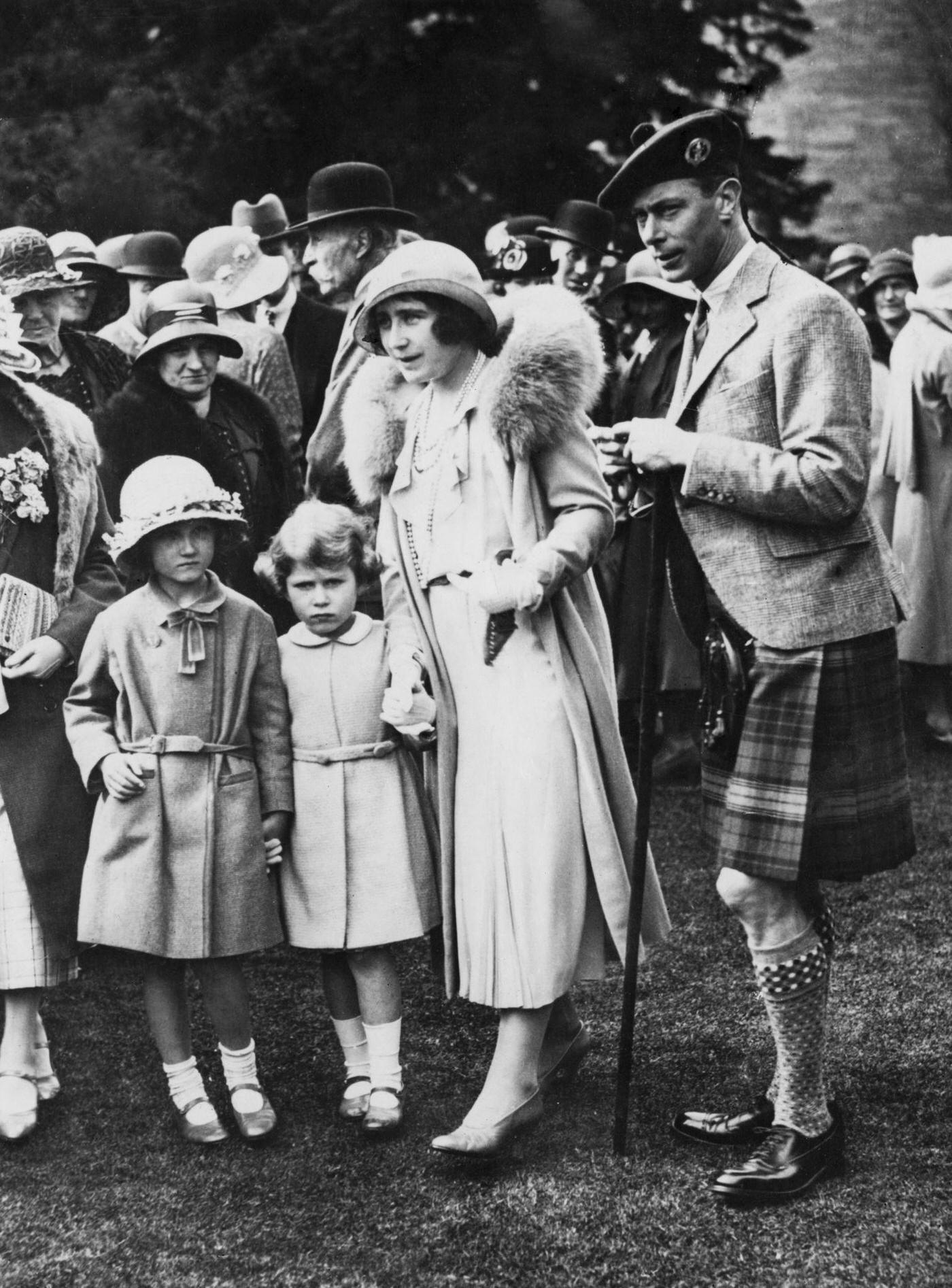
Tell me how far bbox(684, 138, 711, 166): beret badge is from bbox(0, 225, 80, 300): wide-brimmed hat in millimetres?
2436

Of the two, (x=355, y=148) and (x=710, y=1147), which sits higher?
(x=355, y=148)

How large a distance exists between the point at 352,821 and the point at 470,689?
1.54 feet

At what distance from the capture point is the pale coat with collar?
3.67 metres

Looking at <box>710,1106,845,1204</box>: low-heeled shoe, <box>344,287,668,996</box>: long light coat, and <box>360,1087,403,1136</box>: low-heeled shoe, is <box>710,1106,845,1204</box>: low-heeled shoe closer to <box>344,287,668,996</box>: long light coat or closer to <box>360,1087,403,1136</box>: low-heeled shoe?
<box>344,287,668,996</box>: long light coat

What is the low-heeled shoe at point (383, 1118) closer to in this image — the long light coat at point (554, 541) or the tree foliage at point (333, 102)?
the long light coat at point (554, 541)

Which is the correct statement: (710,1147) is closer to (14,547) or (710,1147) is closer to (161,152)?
(14,547)

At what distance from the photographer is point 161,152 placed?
32.3 feet

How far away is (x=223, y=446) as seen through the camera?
5.18 m

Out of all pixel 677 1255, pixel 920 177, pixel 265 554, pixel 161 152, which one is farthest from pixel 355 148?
pixel 677 1255

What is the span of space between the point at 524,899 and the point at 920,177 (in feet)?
27.2

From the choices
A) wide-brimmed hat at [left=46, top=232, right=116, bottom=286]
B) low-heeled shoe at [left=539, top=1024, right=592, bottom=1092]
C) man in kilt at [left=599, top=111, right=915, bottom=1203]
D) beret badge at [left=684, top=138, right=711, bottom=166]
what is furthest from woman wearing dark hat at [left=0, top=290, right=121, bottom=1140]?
wide-brimmed hat at [left=46, top=232, right=116, bottom=286]

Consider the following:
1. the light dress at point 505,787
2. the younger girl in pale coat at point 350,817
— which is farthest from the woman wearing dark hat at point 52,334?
the light dress at point 505,787

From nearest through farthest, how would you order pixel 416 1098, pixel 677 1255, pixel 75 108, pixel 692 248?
pixel 677 1255, pixel 692 248, pixel 416 1098, pixel 75 108

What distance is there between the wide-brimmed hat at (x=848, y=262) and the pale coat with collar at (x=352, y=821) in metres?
6.20
